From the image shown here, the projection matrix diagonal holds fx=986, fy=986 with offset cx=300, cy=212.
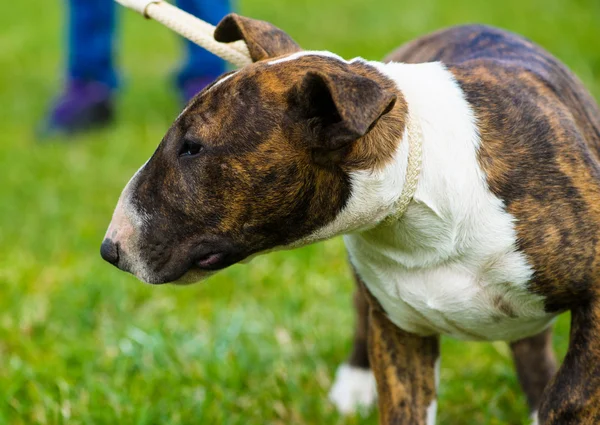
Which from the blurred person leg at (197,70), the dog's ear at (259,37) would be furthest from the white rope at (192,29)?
the blurred person leg at (197,70)

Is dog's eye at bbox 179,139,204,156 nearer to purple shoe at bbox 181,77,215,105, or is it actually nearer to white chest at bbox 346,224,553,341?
white chest at bbox 346,224,553,341

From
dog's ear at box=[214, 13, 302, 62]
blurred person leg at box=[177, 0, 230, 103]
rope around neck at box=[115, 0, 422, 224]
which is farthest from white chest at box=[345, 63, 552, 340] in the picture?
blurred person leg at box=[177, 0, 230, 103]

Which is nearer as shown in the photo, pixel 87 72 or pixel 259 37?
pixel 259 37

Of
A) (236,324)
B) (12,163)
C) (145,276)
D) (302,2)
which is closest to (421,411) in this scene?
(145,276)

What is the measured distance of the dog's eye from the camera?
97.2 inches

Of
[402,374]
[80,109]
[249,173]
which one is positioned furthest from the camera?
[80,109]

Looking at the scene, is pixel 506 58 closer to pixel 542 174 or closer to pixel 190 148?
pixel 542 174

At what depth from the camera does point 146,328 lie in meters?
4.06

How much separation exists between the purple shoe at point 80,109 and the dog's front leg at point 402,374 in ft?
14.4

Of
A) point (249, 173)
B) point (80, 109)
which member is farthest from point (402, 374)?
point (80, 109)

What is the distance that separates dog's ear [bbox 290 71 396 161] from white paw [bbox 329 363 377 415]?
1418 millimetres

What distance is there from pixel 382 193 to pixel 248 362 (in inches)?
58.5

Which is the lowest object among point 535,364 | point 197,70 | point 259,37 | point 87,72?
point 87,72

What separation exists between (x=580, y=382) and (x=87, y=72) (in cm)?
520
